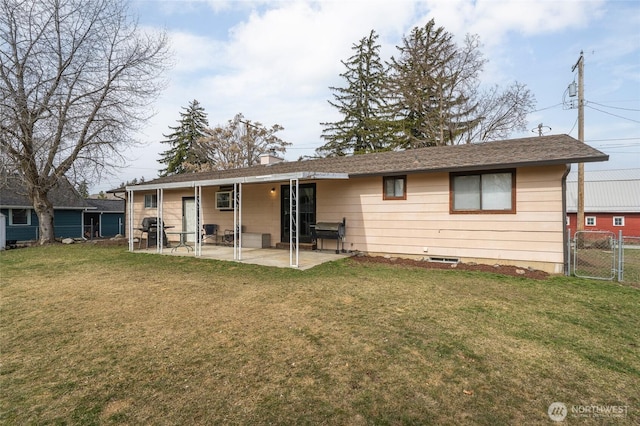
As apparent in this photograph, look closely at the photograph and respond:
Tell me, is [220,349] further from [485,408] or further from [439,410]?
[485,408]

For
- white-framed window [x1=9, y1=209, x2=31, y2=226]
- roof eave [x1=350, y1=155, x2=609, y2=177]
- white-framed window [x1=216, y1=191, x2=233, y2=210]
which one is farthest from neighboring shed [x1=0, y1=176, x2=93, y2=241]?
roof eave [x1=350, y1=155, x2=609, y2=177]

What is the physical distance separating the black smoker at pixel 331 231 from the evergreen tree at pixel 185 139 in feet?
77.6

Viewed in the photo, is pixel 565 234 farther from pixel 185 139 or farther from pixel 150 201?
pixel 185 139

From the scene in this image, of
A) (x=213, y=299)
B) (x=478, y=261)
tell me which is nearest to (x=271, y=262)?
(x=213, y=299)

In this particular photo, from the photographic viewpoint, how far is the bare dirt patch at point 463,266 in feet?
21.1

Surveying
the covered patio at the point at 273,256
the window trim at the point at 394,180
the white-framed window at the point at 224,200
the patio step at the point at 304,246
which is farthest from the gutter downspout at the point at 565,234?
the white-framed window at the point at 224,200

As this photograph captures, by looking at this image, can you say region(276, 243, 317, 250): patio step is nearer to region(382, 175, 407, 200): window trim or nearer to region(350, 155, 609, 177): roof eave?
region(382, 175, 407, 200): window trim

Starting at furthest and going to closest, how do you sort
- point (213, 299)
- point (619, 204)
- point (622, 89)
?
point (619, 204), point (622, 89), point (213, 299)

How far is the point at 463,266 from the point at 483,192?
181cm

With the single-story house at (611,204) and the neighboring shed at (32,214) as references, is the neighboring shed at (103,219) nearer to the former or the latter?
the neighboring shed at (32,214)

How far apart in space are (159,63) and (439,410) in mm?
15665

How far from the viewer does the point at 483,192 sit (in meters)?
7.27

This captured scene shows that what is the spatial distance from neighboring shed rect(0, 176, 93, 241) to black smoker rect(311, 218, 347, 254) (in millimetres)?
12482

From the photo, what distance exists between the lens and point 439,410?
86.0 inches
